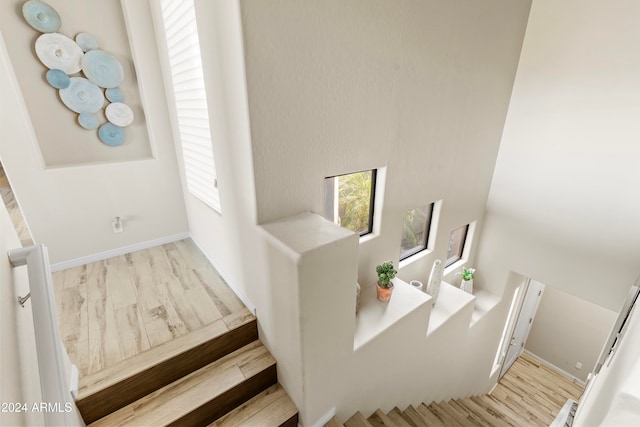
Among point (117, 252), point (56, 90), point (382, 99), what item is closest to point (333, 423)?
point (382, 99)

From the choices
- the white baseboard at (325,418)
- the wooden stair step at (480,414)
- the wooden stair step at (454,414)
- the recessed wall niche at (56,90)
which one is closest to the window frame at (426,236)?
the white baseboard at (325,418)

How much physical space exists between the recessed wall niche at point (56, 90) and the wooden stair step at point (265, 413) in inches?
95.3

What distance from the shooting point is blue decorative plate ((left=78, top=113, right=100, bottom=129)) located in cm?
240

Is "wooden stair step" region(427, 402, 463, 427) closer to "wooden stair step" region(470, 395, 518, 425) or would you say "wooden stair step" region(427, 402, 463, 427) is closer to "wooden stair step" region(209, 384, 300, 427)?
"wooden stair step" region(470, 395, 518, 425)

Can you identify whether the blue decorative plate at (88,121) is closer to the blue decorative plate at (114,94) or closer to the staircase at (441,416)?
the blue decorative plate at (114,94)

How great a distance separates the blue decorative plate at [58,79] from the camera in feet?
7.19

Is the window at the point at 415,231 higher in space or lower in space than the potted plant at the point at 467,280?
higher

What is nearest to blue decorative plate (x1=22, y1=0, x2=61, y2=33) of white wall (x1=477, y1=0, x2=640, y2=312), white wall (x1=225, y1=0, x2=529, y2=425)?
white wall (x1=225, y1=0, x2=529, y2=425)

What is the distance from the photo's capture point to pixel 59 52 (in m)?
2.18

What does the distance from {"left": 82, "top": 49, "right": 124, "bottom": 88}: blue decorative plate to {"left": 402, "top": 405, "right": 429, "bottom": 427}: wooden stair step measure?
13.2 ft

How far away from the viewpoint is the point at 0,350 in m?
0.80

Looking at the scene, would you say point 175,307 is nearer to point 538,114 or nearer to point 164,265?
point 164,265

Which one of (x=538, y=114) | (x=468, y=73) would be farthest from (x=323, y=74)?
(x=538, y=114)

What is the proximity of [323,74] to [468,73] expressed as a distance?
1.69 metres
